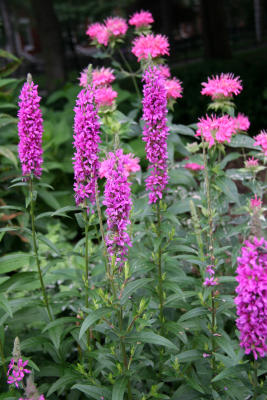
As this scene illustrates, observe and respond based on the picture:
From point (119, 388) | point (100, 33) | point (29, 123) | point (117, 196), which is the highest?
point (100, 33)

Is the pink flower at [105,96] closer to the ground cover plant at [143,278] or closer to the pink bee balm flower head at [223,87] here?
the ground cover plant at [143,278]

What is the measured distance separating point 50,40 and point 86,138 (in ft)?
34.3

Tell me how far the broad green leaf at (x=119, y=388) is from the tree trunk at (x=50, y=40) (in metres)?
9.60

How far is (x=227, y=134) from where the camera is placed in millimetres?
2857

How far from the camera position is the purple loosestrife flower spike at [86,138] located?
201cm

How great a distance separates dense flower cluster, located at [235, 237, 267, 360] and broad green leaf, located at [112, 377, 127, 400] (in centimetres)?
77

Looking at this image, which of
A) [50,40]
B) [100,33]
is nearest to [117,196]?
[100,33]

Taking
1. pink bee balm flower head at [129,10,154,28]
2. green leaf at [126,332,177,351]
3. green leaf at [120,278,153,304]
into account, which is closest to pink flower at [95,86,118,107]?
pink bee balm flower head at [129,10,154,28]

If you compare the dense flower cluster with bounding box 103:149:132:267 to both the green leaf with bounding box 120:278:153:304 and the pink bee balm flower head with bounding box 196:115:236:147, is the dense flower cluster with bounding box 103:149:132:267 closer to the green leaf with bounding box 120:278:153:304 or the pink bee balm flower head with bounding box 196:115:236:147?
the green leaf with bounding box 120:278:153:304

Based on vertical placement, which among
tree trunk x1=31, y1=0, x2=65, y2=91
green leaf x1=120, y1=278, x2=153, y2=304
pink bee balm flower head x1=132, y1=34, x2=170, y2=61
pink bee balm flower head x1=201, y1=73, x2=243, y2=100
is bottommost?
green leaf x1=120, y1=278, x2=153, y2=304

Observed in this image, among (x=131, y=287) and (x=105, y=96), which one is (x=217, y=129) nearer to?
(x=105, y=96)

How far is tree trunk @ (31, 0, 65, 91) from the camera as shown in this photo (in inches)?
438

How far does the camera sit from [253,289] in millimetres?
1499

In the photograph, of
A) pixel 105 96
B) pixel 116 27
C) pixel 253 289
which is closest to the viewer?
pixel 253 289
